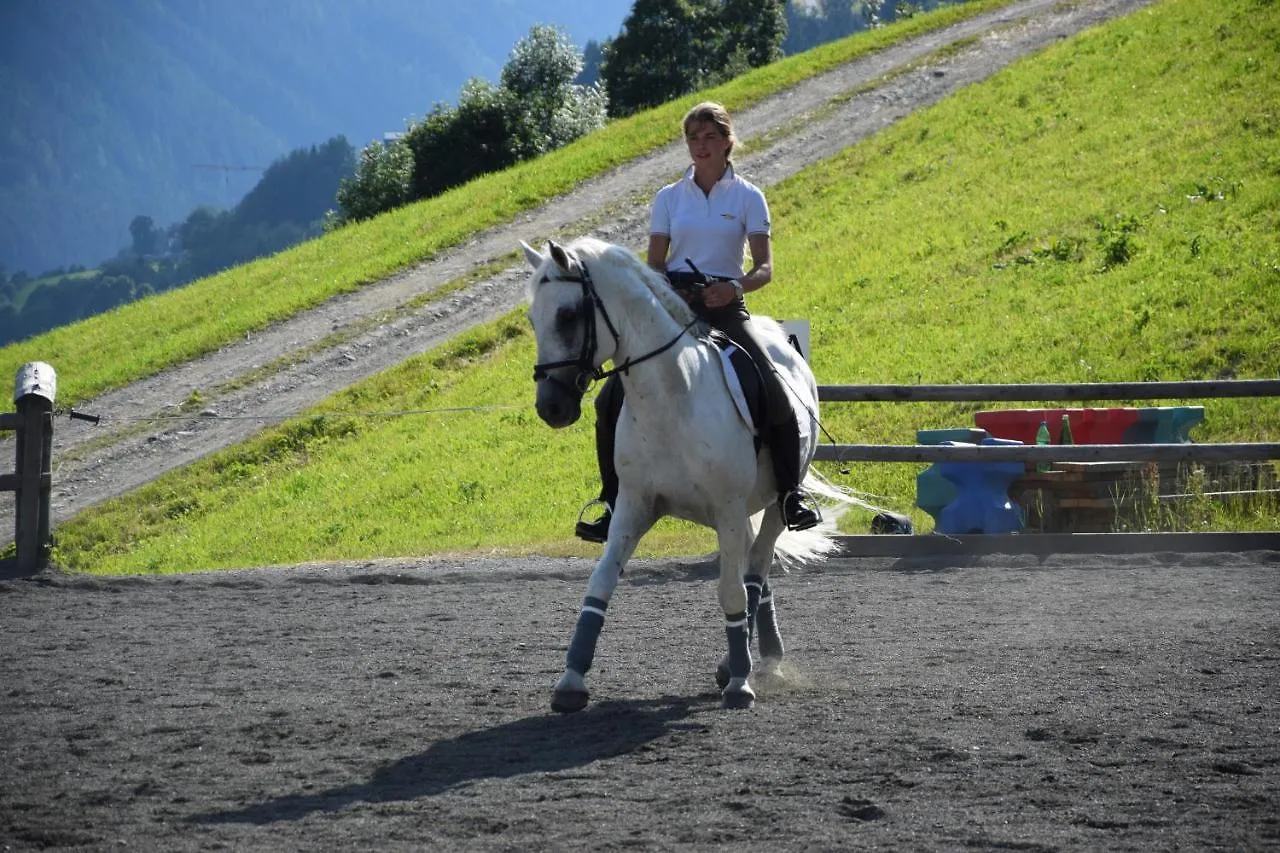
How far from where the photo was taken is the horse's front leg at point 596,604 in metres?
7.41

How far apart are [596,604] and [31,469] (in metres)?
8.00

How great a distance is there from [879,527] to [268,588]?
5754mm

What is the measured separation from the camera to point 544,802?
5.71m

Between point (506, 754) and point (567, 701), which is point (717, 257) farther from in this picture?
point (506, 754)

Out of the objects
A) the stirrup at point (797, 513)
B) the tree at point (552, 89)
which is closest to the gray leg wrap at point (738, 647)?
the stirrup at point (797, 513)

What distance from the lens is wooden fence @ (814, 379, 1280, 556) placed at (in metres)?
13.0

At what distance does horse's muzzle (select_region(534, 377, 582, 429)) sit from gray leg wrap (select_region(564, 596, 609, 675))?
1162 millimetres

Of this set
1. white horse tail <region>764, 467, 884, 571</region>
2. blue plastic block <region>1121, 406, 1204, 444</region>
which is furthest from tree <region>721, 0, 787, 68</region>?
white horse tail <region>764, 467, 884, 571</region>

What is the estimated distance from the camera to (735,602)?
305 inches

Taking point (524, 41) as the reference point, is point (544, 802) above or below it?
below

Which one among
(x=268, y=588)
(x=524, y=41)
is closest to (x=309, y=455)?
(x=268, y=588)

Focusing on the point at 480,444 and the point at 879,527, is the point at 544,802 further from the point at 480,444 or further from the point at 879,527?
the point at 480,444

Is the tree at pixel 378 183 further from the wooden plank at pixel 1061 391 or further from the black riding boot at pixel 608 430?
the black riding boot at pixel 608 430

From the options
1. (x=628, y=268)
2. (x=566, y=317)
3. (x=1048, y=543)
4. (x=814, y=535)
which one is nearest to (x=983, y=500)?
(x=1048, y=543)
